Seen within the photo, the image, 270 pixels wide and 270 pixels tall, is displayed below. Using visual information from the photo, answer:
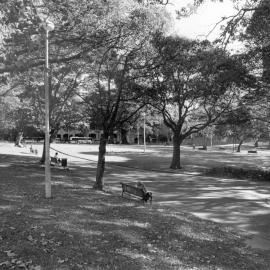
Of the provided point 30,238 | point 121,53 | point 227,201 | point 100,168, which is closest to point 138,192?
point 100,168

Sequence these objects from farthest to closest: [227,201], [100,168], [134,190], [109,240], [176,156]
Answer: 1. [176,156]
2. [100,168]
3. [227,201]
4. [134,190]
5. [109,240]

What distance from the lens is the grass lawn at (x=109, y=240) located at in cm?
620

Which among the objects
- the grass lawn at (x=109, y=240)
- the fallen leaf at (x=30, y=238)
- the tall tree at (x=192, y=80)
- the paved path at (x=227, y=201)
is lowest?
the paved path at (x=227, y=201)

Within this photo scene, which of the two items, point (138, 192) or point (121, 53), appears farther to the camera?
point (121, 53)

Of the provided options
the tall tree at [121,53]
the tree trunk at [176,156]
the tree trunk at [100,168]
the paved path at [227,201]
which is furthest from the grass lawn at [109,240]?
the tree trunk at [176,156]

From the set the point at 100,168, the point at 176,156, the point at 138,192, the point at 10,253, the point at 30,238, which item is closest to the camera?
the point at 10,253

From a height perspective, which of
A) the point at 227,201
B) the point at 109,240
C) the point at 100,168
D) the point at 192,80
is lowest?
the point at 227,201

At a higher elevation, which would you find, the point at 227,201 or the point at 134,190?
the point at 134,190

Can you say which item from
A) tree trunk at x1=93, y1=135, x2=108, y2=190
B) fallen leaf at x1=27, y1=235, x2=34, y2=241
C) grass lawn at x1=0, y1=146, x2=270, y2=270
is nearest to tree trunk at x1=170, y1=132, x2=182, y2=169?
tree trunk at x1=93, y1=135, x2=108, y2=190

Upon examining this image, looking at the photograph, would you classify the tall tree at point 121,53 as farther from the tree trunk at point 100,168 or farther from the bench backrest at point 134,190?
the bench backrest at point 134,190

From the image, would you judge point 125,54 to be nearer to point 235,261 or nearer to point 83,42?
point 83,42

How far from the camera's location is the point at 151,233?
8547 millimetres

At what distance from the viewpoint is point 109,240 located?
7477 millimetres

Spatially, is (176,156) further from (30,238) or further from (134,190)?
(30,238)
